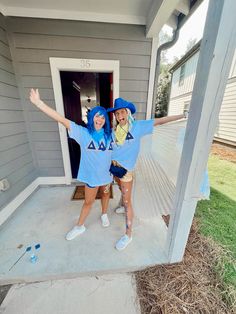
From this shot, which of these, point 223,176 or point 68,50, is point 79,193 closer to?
point 68,50

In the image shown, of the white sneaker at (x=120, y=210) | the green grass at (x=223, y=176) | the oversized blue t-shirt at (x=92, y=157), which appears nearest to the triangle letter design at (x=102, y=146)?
the oversized blue t-shirt at (x=92, y=157)

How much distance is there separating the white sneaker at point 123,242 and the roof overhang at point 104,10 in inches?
95.4

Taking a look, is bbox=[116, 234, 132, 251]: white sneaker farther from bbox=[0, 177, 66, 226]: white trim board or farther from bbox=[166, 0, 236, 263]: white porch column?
bbox=[0, 177, 66, 226]: white trim board

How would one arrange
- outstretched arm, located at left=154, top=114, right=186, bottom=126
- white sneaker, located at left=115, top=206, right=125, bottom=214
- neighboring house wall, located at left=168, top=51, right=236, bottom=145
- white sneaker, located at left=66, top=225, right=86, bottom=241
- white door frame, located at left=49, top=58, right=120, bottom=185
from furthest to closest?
1. neighboring house wall, located at left=168, top=51, right=236, bottom=145
2. white door frame, located at left=49, top=58, right=120, bottom=185
3. white sneaker, located at left=115, top=206, right=125, bottom=214
4. white sneaker, located at left=66, top=225, right=86, bottom=241
5. outstretched arm, located at left=154, top=114, right=186, bottom=126

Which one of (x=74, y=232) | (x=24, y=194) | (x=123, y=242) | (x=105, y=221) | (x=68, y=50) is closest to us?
(x=123, y=242)

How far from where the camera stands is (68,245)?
1.55 metres

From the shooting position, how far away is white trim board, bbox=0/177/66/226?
1.84 meters

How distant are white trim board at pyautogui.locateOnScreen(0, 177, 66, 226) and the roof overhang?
2298 mm

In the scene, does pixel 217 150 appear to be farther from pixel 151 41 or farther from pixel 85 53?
pixel 85 53

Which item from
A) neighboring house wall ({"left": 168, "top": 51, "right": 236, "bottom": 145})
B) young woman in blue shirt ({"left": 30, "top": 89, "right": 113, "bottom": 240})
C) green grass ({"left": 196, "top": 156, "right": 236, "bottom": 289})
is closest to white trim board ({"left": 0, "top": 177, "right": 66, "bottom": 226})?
young woman in blue shirt ({"left": 30, "top": 89, "right": 113, "bottom": 240})

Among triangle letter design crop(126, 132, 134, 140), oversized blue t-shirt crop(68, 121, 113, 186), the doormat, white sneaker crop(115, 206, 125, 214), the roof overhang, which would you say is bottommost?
the doormat

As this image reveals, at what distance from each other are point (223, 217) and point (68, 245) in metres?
1.90

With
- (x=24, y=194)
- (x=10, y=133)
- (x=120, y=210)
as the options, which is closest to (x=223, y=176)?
(x=120, y=210)

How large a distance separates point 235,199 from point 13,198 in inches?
125
